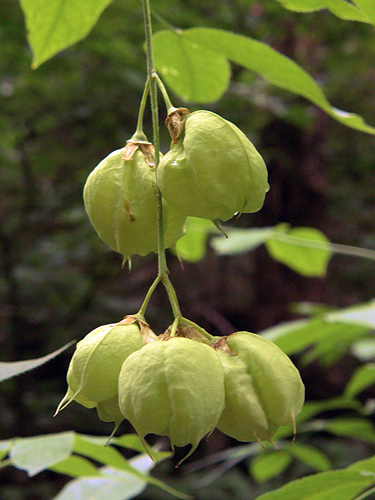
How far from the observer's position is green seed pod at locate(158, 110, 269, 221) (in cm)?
49

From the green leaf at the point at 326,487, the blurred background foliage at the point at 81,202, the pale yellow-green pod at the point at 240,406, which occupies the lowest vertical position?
the blurred background foliage at the point at 81,202

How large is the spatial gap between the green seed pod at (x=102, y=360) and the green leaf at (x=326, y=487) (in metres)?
0.31

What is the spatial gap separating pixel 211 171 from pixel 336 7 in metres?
0.35

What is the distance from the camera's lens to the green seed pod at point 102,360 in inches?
19.4

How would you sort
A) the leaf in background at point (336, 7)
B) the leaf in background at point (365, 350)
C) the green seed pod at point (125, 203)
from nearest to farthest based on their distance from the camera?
the green seed pod at point (125, 203) < the leaf in background at point (336, 7) < the leaf in background at point (365, 350)

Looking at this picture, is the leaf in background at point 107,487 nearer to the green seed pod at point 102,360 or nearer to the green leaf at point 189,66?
the green seed pod at point 102,360

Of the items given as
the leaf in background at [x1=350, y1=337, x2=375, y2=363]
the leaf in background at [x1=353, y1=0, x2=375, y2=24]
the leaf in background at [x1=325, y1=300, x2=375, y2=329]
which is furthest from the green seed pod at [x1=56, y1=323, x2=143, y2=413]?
the leaf in background at [x1=350, y1=337, x2=375, y2=363]

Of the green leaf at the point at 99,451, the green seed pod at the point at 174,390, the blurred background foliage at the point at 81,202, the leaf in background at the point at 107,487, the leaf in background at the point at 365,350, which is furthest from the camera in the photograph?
the blurred background foliage at the point at 81,202

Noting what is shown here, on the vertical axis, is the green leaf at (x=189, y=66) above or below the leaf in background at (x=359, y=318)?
above

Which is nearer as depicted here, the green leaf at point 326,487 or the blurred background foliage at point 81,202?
the green leaf at point 326,487

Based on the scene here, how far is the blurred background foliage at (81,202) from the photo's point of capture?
8.29 ft

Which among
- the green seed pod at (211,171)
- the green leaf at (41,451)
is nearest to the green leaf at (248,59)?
the green seed pod at (211,171)

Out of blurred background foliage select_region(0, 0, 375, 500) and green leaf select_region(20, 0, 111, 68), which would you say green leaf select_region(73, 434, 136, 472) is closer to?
green leaf select_region(20, 0, 111, 68)

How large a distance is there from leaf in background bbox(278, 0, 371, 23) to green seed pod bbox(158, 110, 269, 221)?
293 mm
